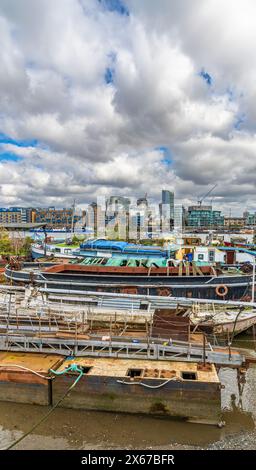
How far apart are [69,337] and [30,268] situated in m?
15.1

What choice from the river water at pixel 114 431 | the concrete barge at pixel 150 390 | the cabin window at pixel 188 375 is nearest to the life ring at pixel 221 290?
the river water at pixel 114 431

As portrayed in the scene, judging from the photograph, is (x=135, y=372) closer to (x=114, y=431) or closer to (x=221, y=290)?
(x=114, y=431)

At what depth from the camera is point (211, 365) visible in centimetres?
1095

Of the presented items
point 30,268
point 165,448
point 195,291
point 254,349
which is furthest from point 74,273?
point 165,448

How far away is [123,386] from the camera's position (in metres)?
10.1

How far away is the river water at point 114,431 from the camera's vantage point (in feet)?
29.9

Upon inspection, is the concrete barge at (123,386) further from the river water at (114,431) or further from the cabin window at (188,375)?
the river water at (114,431)

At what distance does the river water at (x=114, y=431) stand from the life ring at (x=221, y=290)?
33.3ft

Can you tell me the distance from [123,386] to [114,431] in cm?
139

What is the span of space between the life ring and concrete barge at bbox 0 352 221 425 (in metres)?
10.3

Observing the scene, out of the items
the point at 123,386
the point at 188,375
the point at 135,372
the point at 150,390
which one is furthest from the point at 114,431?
the point at 188,375

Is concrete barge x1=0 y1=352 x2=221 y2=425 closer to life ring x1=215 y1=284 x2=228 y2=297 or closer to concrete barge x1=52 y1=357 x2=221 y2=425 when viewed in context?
concrete barge x1=52 y1=357 x2=221 y2=425
